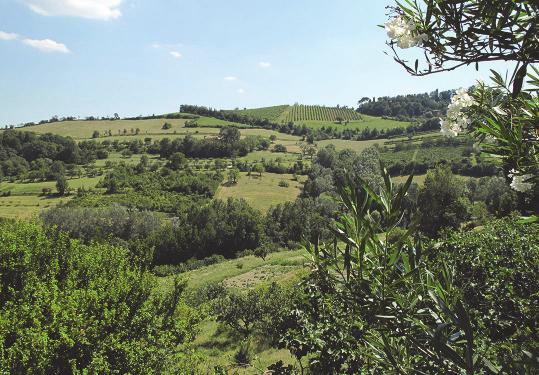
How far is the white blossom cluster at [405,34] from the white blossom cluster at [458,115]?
28.4 inches

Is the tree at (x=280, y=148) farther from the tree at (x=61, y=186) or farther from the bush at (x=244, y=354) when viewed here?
the bush at (x=244, y=354)

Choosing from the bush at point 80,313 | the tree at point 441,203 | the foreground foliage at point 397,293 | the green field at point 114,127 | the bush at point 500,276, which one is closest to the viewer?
the foreground foliage at point 397,293

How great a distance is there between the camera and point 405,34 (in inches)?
105

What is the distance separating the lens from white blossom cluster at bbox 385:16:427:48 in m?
2.63

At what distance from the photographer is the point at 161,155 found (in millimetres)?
140375

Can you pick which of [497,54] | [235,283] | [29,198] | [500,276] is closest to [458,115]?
[497,54]

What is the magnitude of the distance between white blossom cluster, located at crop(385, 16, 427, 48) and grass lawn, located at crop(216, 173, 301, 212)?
90.8 m

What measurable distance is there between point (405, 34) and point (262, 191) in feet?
333

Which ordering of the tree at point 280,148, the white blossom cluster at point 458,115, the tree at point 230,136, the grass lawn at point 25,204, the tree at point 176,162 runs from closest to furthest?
the white blossom cluster at point 458,115 < the grass lawn at point 25,204 < the tree at point 176,162 < the tree at point 230,136 < the tree at point 280,148

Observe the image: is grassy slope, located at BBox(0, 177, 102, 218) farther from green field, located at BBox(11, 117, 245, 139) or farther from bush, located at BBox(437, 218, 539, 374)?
bush, located at BBox(437, 218, 539, 374)

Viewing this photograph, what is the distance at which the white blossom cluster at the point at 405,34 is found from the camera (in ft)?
8.64

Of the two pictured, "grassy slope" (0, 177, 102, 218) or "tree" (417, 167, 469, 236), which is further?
"grassy slope" (0, 177, 102, 218)

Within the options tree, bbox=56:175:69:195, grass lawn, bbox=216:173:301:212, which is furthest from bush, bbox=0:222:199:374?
tree, bbox=56:175:69:195

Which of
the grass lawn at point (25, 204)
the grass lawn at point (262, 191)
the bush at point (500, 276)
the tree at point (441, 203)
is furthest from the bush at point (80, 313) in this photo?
the grass lawn at point (25, 204)
